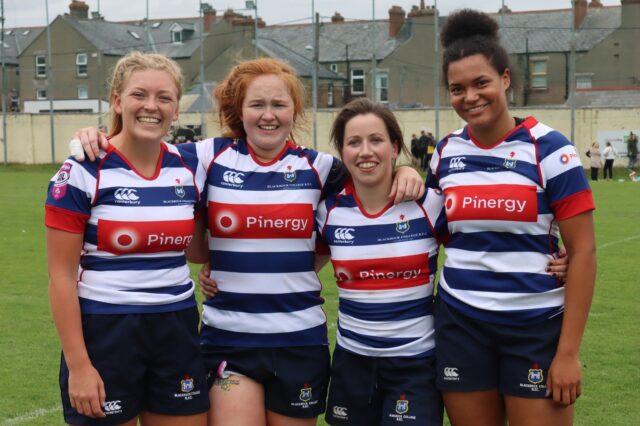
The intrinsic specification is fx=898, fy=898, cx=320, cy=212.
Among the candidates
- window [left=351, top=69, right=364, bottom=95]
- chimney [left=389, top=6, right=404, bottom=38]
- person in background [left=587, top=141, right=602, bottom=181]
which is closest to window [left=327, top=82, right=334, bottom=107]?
window [left=351, top=69, right=364, bottom=95]

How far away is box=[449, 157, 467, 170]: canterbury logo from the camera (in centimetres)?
375

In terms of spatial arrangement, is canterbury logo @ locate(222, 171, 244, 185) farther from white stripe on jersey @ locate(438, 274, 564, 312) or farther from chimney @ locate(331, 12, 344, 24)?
chimney @ locate(331, 12, 344, 24)

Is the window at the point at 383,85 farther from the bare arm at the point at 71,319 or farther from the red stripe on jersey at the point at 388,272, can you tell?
the bare arm at the point at 71,319

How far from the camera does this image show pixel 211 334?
4.05 meters

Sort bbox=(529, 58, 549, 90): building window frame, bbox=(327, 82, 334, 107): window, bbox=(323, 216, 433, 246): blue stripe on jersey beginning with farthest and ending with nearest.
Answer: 1. bbox=(327, 82, 334, 107): window
2. bbox=(529, 58, 549, 90): building window frame
3. bbox=(323, 216, 433, 246): blue stripe on jersey

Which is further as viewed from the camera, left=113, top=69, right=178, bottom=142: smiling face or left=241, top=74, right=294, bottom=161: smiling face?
left=241, top=74, right=294, bottom=161: smiling face

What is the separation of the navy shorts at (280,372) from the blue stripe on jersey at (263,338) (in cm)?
2

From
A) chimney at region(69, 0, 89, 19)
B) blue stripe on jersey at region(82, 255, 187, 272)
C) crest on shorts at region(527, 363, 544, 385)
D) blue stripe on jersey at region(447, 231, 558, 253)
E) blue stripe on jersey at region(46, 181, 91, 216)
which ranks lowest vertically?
crest on shorts at region(527, 363, 544, 385)

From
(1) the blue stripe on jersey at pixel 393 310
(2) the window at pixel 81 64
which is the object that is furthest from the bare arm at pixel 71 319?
(2) the window at pixel 81 64

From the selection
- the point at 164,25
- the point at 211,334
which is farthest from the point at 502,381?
the point at 164,25

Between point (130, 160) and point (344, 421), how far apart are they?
146cm

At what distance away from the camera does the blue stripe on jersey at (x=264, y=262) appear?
3936mm

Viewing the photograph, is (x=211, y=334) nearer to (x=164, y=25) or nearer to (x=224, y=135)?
(x=224, y=135)

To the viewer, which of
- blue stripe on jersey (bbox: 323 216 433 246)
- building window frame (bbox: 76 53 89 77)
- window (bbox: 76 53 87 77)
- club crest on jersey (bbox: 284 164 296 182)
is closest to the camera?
blue stripe on jersey (bbox: 323 216 433 246)
